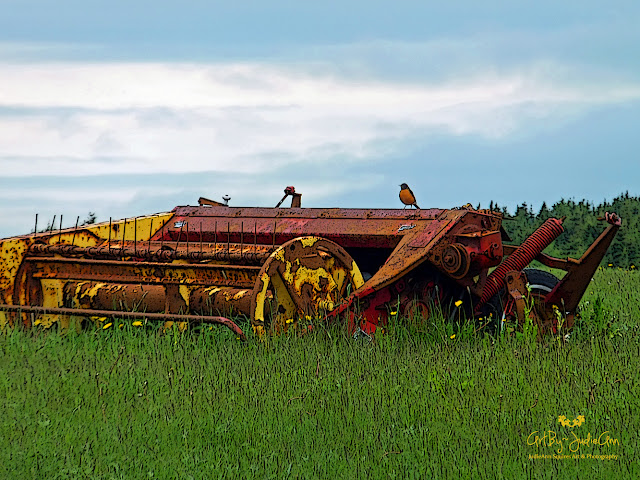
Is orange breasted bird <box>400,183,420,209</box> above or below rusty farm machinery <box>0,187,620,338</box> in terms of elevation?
above

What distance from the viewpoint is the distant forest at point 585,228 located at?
1628cm

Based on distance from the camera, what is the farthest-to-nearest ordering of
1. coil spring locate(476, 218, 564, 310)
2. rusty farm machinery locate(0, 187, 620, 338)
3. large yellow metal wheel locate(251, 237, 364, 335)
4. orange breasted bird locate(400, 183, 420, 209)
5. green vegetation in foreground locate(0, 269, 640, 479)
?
orange breasted bird locate(400, 183, 420, 209)
coil spring locate(476, 218, 564, 310)
rusty farm machinery locate(0, 187, 620, 338)
large yellow metal wheel locate(251, 237, 364, 335)
green vegetation in foreground locate(0, 269, 640, 479)

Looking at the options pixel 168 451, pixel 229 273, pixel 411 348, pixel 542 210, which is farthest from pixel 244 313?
pixel 542 210

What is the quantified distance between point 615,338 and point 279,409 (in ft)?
12.6

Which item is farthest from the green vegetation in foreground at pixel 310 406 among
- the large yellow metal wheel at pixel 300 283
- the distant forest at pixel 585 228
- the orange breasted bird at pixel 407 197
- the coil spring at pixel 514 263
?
the distant forest at pixel 585 228

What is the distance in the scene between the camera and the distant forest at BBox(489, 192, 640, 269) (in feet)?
53.4

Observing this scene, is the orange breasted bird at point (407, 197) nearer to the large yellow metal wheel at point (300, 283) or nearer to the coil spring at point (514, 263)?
the coil spring at point (514, 263)

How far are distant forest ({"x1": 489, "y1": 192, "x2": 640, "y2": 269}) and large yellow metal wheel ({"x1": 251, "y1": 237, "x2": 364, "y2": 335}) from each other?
30.3ft

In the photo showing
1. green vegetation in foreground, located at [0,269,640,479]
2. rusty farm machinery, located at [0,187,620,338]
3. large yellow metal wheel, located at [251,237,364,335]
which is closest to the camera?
green vegetation in foreground, located at [0,269,640,479]

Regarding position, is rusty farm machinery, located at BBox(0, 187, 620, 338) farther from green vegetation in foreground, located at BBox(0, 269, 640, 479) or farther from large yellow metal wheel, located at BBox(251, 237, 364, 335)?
green vegetation in foreground, located at BBox(0, 269, 640, 479)

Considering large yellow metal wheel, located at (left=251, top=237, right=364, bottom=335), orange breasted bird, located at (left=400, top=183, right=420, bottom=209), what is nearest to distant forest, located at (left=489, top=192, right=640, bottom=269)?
orange breasted bird, located at (left=400, top=183, right=420, bottom=209)

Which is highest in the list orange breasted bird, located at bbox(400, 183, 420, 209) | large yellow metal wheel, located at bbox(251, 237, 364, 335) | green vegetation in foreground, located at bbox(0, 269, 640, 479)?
orange breasted bird, located at bbox(400, 183, 420, 209)

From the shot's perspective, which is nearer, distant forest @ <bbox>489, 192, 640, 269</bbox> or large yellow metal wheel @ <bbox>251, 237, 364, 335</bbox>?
large yellow metal wheel @ <bbox>251, 237, 364, 335</bbox>

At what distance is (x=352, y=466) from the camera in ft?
13.3
